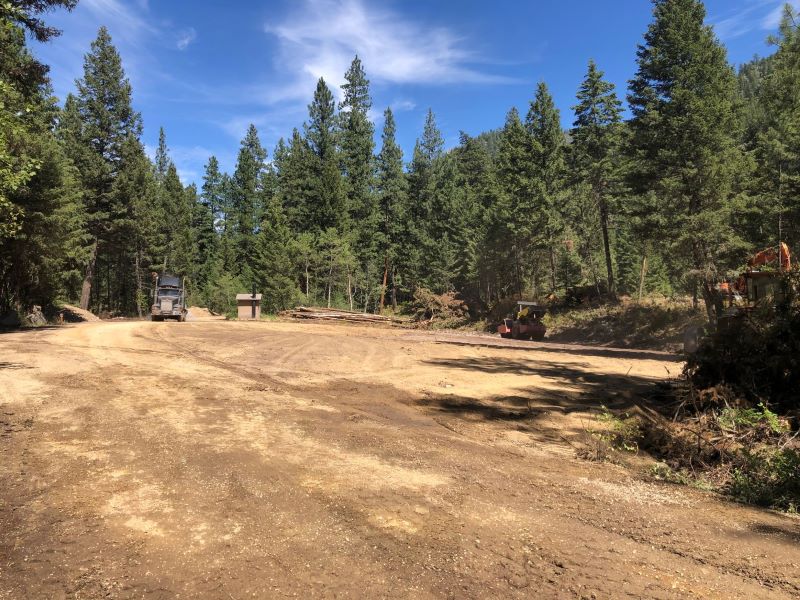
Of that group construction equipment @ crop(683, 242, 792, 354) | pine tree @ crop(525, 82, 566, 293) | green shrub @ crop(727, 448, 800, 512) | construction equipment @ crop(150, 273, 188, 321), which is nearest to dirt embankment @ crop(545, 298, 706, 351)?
pine tree @ crop(525, 82, 566, 293)

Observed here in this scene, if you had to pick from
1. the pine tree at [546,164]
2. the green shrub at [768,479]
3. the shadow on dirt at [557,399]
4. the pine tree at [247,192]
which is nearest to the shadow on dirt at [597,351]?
the shadow on dirt at [557,399]

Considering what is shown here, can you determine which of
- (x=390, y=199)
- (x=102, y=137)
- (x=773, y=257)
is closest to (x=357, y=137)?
(x=390, y=199)

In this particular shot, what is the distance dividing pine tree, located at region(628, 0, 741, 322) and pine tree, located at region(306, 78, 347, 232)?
123 ft

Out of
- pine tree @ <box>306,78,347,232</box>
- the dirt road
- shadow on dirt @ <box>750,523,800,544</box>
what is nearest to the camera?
the dirt road

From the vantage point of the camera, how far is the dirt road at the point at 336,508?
10.7 feet

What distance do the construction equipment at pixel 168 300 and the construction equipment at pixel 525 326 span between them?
2279 cm

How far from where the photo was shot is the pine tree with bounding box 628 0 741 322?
2186cm

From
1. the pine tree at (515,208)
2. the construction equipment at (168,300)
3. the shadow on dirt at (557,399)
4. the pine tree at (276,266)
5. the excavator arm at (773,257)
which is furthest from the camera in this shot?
the pine tree at (276,266)

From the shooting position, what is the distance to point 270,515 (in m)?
4.14

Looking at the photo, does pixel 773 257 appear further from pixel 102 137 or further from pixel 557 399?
pixel 102 137

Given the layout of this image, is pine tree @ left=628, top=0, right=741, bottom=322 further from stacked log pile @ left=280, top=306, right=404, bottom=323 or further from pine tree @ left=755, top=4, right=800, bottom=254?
stacked log pile @ left=280, top=306, right=404, bottom=323

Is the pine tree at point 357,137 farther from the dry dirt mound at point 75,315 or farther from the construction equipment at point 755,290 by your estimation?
the construction equipment at point 755,290

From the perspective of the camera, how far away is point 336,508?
4.34m

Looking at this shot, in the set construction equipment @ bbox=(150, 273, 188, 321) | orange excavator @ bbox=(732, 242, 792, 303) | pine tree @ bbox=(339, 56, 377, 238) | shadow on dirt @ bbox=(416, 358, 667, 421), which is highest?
pine tree @ bbox=(339, 56, 377, 238)
